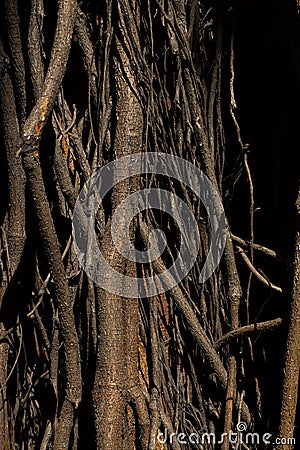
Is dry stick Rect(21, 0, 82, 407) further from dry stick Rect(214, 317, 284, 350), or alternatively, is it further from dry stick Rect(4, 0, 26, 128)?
dry stick Rect(214, 317, 284, 350)

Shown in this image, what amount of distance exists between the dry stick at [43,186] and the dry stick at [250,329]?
16.3 inches

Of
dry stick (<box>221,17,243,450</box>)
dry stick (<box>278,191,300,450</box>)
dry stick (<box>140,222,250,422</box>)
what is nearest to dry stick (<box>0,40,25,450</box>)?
dry stick (<box>140,222,250,422</box>)

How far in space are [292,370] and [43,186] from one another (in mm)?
806

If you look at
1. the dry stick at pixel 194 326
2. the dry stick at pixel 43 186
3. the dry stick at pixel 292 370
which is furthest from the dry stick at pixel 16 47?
the dry stick at pixel 292 370

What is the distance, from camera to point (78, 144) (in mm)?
1736

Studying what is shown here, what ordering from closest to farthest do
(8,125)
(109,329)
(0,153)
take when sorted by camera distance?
(109,329), (8,125), (0,153)

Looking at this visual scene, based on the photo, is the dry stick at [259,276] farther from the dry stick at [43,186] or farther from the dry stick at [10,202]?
the dry stick at [10,202]

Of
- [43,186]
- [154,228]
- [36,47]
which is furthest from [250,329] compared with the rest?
[36,47]

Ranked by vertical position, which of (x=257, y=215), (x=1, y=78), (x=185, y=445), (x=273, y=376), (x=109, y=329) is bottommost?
(x=185, y=445)

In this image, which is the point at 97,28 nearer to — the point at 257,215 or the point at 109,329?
the point at 257,215

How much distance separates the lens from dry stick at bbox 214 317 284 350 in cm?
170

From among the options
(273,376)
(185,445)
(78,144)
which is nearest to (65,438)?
(185,445)

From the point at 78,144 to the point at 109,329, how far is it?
0.52 meters

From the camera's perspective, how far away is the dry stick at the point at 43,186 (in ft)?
4.97
